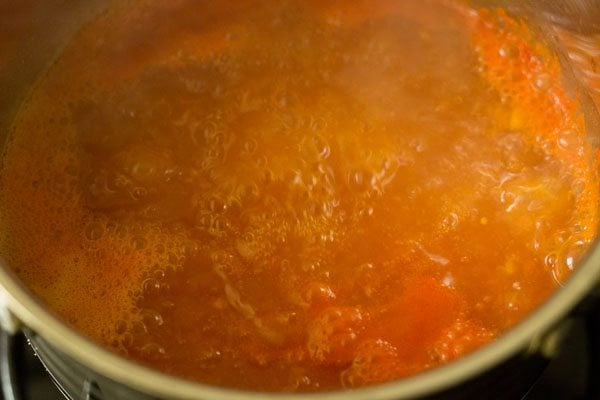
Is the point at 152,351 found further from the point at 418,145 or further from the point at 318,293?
the point at 418,145

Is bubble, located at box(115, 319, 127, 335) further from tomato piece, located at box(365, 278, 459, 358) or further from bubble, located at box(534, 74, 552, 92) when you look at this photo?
bubble, located at box(534, 74, 552, 92)

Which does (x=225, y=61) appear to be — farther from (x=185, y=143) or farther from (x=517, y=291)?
(x=517, y=291)

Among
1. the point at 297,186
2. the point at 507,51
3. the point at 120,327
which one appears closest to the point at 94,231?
the point at 120,327

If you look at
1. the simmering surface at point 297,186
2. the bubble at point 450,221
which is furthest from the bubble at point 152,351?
the bubble at point 450,221

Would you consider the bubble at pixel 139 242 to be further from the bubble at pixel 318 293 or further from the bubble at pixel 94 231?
the bubble at pixel 318 293

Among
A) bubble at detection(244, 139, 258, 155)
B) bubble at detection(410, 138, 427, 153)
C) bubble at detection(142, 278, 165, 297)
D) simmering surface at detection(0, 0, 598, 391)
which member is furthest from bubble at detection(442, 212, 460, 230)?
bubble at detection(142, 278, 165, 297)

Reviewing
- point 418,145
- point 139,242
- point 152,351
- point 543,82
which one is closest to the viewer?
point 152,351

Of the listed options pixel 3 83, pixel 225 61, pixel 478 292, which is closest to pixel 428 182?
pixel 478 292

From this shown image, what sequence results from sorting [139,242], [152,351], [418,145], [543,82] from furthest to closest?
[543,82] → [418,145] → [139,242] → [152,351]
